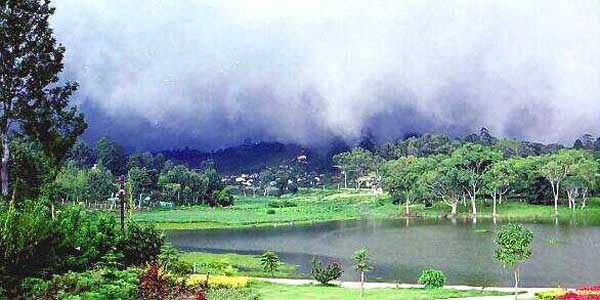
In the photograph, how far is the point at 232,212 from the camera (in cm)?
12225

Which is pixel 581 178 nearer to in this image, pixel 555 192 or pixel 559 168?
pixel 559 168

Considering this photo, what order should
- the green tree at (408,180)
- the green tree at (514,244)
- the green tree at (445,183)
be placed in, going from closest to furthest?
1. the green tree at (514,244)
2. the green tree at (445,183)
3. the green tree at (408,180)

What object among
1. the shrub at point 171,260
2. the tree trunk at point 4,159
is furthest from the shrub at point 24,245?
the tree trunk at point 4,159

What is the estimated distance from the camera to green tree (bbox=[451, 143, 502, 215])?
112 meters

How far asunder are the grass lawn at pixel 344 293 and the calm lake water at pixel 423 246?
28.2 feet

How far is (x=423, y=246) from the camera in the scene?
65500 millimetres

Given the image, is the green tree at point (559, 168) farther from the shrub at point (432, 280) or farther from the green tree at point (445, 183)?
the shrub at point (432, 280)

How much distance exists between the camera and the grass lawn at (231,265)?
4988 centimetres

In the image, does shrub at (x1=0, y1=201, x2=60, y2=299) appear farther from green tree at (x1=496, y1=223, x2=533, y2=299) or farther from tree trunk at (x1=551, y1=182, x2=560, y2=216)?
tree trunk at (x1=551, y1=182, x2=560, y2=216)

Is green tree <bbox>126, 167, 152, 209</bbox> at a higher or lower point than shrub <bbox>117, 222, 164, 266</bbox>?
higher

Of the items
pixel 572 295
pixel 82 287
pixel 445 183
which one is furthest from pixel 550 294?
pixel 445 183

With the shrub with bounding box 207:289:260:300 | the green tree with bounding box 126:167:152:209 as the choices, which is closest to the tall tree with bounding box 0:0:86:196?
the shrub with bounding box 207:289:260:300

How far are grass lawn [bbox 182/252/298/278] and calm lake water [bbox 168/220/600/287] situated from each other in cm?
227

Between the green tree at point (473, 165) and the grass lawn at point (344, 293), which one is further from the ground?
the green tree at point (473, 165)
